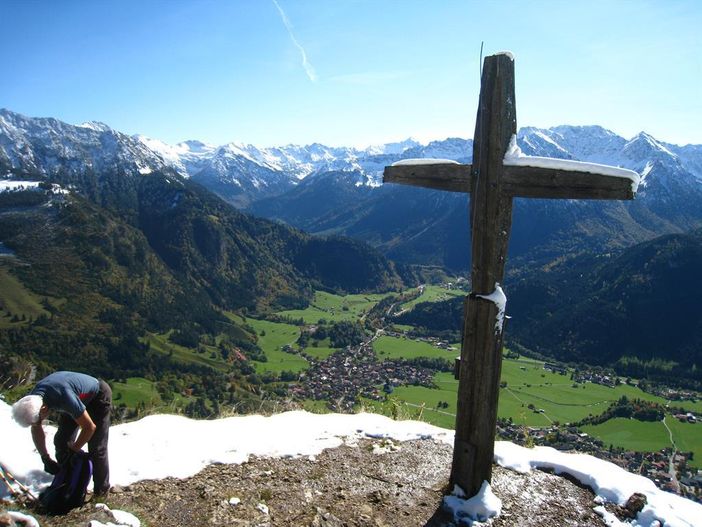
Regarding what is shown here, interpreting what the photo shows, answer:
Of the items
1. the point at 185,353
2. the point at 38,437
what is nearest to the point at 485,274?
the point at 38,437

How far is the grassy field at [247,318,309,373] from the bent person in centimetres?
8968

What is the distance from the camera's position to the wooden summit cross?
16.0 feet

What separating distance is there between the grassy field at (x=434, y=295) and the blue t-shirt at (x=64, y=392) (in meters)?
153

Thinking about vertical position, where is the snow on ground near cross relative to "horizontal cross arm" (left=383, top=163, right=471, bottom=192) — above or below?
below

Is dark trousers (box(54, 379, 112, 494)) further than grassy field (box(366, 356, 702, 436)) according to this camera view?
No

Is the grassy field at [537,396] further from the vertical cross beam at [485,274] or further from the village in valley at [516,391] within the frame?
the vertical cross beam at [485,274]

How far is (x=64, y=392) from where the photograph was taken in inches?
198

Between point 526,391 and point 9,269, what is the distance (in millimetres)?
140393

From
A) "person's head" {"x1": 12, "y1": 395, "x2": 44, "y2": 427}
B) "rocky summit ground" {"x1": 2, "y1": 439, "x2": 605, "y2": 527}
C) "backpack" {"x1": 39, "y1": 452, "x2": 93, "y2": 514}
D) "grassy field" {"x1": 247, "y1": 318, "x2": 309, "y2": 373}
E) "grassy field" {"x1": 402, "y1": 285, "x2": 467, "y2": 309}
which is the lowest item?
"grassy field" {"x1": 247, "y1": 318, "x2": 309, "y2": 373}

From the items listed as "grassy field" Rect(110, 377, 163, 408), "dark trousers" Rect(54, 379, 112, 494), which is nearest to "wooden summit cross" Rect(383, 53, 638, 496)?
"dark trousers" Rect(54, 379, 112, 494)

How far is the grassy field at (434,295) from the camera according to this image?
163 meters

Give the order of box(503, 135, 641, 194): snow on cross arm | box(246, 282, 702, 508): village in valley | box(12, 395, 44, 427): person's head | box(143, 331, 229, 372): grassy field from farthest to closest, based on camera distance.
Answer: box(143, 331, 229, 372): grassy field → box(246, 282, 702, 508): village in valley → box(12, 395, 44, 427): person's head → box(503, 135, 641, 194): snow on cross arm

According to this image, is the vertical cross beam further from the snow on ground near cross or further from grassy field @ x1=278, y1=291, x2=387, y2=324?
grassy field @ x1=278, y1=291, x2=387, y2=324

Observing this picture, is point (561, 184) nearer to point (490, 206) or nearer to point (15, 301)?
point (490, 206)
